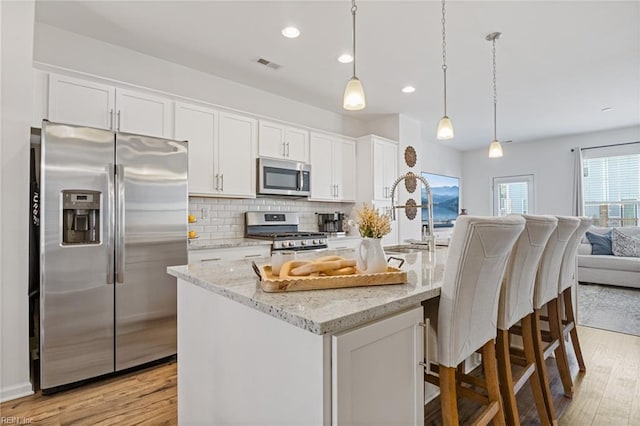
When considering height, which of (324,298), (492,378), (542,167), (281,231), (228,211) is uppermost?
(542,167)

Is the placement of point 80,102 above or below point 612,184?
above

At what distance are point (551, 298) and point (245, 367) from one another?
2.01 m

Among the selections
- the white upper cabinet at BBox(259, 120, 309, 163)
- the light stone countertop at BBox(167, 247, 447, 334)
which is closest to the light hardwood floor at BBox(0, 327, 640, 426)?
the light stone countertop at BBox(167, 247, 447, 334)

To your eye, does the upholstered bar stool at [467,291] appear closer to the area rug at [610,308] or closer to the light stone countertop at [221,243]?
the light stone countertop at [221,243]

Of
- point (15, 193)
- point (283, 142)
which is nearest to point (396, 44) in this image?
point (283, 142)

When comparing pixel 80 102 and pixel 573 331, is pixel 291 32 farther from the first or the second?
pixel 573 331

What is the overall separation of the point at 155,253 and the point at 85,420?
3.63 ft

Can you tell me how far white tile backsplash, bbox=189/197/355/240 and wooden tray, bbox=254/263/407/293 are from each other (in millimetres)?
2536

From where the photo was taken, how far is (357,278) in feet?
4.14

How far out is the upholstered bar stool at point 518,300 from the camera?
160cm

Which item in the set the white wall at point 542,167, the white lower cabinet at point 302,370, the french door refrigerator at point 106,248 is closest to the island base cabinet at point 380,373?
the white lower cabinet at point 302,370

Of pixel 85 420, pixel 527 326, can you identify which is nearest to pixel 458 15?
pixel 527 326

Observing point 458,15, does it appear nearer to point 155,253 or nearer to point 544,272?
point 544,272

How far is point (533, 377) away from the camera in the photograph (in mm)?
1847
